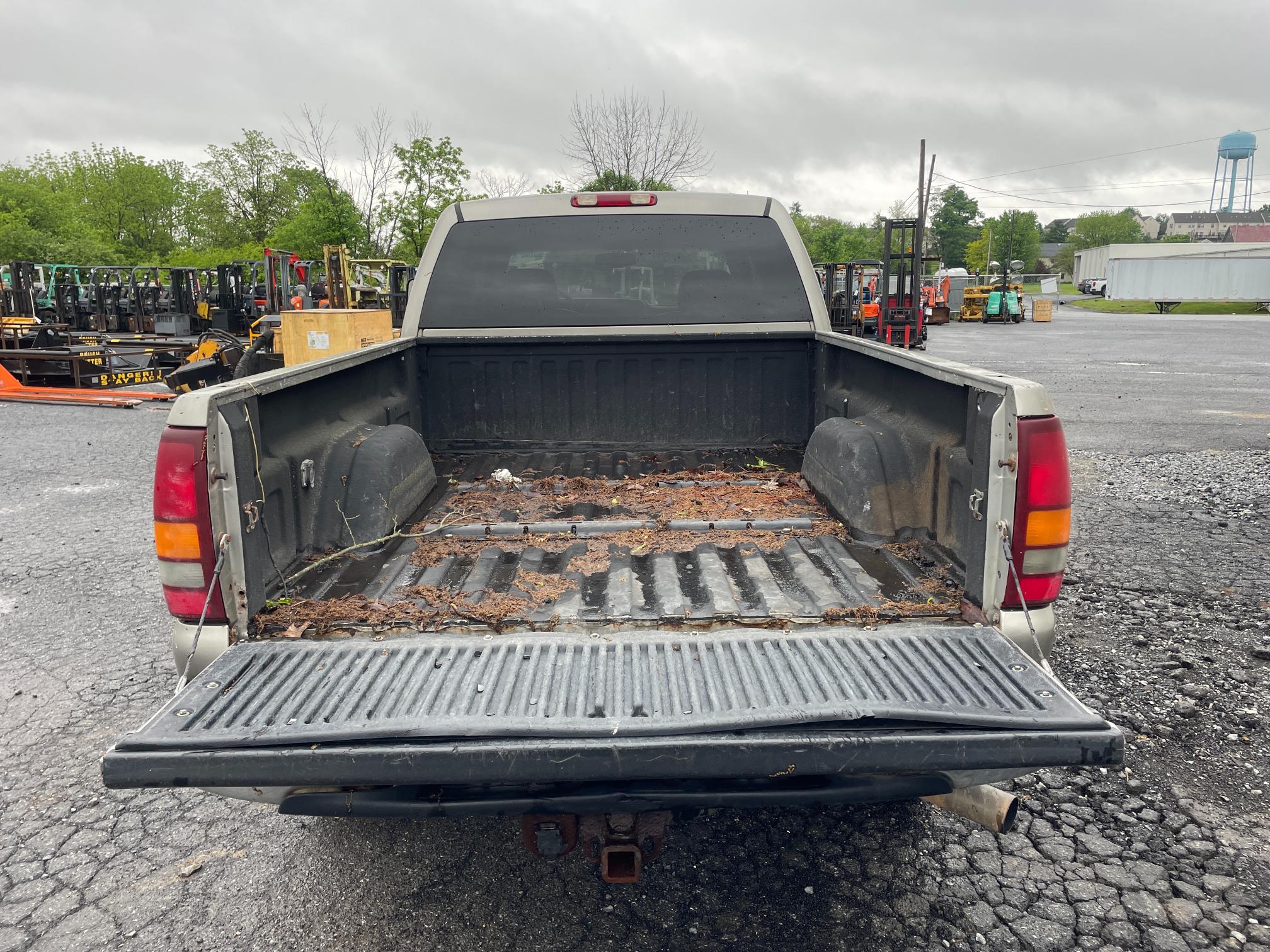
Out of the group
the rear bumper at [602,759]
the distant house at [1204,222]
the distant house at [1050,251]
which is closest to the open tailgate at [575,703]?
the rear bumper at [602,759]

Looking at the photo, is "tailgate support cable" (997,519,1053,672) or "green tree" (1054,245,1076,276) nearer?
"tailgate support cable" (997,519,1053,672)

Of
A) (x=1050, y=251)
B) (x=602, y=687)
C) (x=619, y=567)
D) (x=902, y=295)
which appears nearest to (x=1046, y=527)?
(x=602, y=687)

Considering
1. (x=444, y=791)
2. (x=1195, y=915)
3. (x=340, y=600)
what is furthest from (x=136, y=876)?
(x=1195, y=915)

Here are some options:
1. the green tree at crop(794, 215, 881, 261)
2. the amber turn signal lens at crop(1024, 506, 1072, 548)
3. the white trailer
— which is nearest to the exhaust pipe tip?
the amber turn signal lens at crop(1024, 506, 1072, 548)

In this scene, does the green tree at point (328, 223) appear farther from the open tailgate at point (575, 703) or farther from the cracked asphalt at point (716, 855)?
the open tailgate at point (575, 703)

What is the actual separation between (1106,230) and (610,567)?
153m

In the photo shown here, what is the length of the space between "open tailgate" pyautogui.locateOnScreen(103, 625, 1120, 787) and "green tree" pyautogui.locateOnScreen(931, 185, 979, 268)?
120 m

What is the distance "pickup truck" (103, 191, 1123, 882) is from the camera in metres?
1.98

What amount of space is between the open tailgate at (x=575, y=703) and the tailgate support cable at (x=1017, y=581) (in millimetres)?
94

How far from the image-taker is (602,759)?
1.92 meters

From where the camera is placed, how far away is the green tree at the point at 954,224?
11669cm

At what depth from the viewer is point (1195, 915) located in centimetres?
259

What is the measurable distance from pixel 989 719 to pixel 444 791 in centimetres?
128

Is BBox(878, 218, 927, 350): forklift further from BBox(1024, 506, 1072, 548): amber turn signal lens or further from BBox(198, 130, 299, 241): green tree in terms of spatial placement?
BBox(198, 130, 299, 241): green tree
